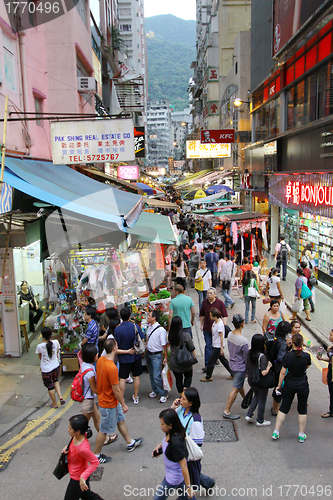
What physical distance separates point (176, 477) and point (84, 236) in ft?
23.2

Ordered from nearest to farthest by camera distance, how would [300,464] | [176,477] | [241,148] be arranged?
1. [176,477]
2. [300,464]
3. [241,148]

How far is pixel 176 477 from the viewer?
11.8ft

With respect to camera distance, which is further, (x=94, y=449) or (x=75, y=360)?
(x=75, y=360)

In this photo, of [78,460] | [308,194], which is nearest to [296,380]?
[78,460]

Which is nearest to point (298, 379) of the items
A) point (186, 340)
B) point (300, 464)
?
point (300, 464)

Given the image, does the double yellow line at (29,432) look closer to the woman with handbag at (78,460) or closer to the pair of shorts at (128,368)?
the pair of shorts at (128,368)

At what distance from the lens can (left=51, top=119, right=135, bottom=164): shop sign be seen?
8648 millimetres

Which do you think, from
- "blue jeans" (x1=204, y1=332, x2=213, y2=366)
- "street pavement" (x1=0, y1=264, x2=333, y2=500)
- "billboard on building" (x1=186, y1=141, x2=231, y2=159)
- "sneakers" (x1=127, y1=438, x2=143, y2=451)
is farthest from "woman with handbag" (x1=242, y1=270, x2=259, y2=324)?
"billboard on building" (x1=186, y1=141, x2=231, y2=159)

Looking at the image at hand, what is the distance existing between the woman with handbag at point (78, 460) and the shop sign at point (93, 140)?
6.13 m

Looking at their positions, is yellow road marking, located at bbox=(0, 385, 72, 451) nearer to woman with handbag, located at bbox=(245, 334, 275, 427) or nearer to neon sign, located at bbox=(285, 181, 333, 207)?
woman with handbag, located at bbox=(245, 334, 275, 427)

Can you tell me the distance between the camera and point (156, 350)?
21.2ft

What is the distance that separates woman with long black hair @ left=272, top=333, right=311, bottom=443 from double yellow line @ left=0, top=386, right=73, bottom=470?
11.3 ft

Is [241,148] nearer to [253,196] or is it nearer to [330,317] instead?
[253,196]

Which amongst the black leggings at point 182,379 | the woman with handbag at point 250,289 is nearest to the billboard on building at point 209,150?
the woman with handbag at point 250,289
